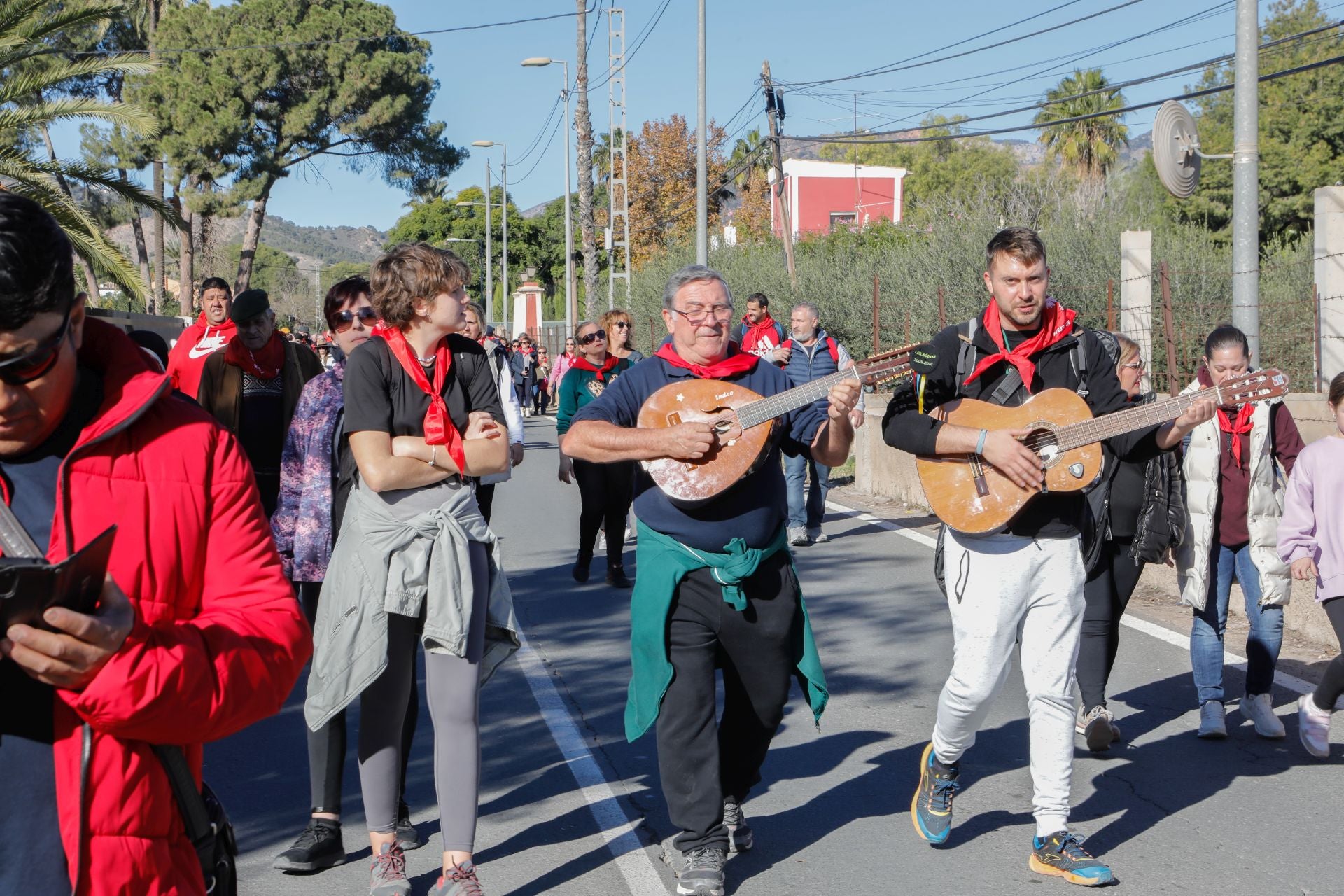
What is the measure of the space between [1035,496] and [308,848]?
2.63 meters

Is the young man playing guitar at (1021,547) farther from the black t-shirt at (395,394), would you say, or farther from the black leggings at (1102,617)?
the black t-shirt at (395,394)

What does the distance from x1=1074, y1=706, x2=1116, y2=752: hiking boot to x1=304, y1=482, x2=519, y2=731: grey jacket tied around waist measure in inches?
111

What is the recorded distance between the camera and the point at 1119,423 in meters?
4.53

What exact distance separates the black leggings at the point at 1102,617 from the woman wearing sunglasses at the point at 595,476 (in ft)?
12.2

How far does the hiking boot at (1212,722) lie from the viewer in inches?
231

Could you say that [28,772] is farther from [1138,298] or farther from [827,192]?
[827,192]

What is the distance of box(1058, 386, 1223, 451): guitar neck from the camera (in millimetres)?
4520

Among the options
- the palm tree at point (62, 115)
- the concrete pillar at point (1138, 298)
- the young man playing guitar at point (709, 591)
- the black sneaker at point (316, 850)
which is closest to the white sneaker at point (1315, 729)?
the young man playing guitar at point (709, 591)

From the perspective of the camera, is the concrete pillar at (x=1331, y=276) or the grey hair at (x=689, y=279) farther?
the concrete pillar at (x=1331, y=276)

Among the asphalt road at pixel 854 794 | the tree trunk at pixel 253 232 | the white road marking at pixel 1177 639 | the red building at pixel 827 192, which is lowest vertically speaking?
the asphalt road at pixel 854 794

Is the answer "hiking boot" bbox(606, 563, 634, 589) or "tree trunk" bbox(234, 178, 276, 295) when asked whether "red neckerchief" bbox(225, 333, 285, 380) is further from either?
"tree trunk" bbox(234, 178, 276, 295)

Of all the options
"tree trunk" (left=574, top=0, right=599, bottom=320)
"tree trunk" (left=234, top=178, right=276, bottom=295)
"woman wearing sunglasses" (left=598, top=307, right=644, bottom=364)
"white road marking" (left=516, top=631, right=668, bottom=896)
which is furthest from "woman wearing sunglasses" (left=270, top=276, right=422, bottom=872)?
"tree trunk" (left=234, top=178, right=276, bottom=295)

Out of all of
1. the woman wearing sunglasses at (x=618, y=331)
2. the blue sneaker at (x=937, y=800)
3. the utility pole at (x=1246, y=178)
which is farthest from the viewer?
the woman wearing sunglasses at (x=618, y=331)

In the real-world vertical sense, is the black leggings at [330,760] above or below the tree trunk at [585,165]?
below
